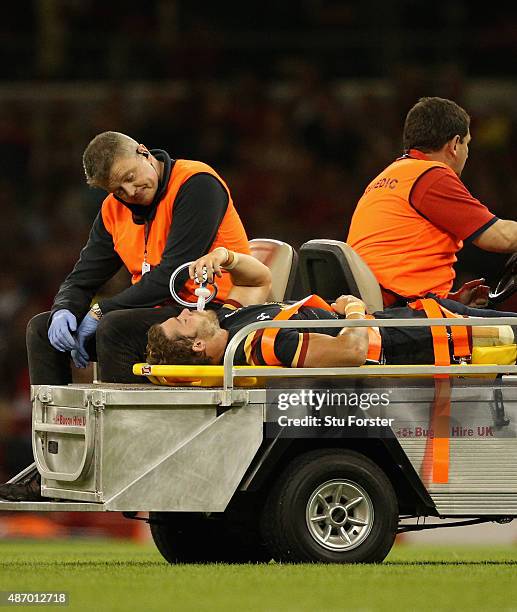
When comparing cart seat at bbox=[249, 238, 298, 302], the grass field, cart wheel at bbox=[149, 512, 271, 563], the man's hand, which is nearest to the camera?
the grass field

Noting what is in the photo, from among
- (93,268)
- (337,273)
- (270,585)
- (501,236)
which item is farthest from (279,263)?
(270,585)

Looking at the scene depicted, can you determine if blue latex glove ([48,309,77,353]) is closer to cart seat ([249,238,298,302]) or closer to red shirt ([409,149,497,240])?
cart seat ([249,238,298,302])

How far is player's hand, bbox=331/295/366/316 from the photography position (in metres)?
8.07

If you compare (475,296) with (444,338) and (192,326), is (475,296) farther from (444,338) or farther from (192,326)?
(192,326)

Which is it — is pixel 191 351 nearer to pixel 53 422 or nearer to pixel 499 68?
pixel 53 422

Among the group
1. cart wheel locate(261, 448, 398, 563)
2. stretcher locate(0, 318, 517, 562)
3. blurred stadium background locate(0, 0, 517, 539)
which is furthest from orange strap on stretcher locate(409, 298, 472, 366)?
blurred stadium background locate(0, 0, 517, 539)

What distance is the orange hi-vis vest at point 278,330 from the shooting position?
7.86 m

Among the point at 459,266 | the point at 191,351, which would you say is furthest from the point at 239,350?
the point at 459,266

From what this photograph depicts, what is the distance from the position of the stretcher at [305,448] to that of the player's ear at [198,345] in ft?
0.33

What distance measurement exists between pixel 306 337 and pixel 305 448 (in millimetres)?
497

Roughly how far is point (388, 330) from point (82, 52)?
11.5 metres

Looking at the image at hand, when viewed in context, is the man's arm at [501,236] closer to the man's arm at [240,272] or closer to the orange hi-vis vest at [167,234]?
the man's arm at [240,272]

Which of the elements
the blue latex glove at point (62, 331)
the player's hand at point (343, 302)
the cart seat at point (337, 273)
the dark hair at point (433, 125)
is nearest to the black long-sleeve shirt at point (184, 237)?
the blue latex glove at point (62, 331)

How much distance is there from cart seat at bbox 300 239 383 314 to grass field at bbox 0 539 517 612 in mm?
1307
